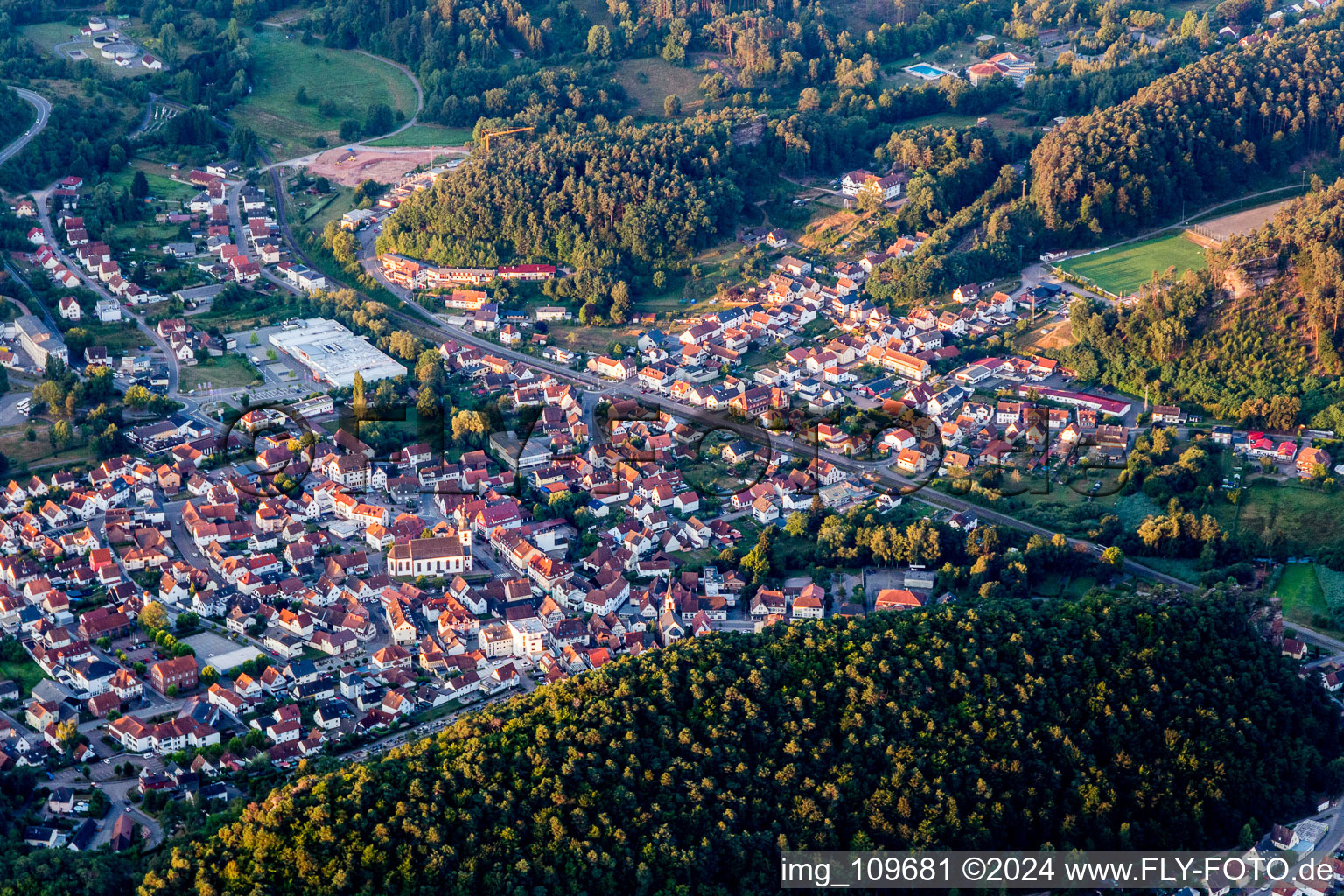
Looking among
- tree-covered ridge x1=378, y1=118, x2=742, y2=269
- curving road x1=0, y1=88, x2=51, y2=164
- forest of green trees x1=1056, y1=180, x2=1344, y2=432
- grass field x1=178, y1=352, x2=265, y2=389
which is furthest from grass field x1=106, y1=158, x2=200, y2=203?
forest of green trees x1=1056, y1=180, x2=1344, y2=432

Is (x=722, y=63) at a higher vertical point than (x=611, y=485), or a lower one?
higher

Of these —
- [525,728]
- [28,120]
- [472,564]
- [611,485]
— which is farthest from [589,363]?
[28,120]

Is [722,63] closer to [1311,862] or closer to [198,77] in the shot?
[198,77]

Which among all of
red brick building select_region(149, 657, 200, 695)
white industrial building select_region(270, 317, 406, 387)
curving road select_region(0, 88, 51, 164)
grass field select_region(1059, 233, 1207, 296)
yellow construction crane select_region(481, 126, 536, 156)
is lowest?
red brick building select_region(149, 657, 200, 695)

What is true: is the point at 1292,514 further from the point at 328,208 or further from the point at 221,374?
the point at 328,208

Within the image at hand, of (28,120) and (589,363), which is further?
(28,120)

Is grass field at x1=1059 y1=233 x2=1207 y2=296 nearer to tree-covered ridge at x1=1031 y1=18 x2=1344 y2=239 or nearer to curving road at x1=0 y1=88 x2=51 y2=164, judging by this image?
tree-covered ridge at x1=1031 y1=18 x2=1344 y2=239

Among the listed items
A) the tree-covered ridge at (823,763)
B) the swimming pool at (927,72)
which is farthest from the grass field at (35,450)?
the swimming pool at (927,72)
